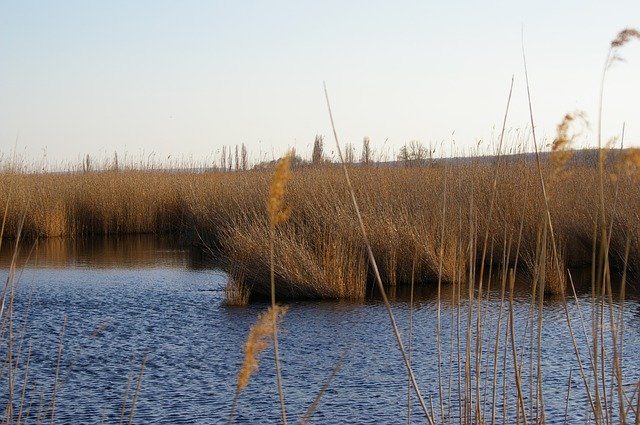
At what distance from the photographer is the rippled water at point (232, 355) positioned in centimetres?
513

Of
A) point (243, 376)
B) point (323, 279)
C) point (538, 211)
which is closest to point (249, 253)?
point (323, 279)

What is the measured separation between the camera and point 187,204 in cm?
1720

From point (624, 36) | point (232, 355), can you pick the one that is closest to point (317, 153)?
point (232, 355)

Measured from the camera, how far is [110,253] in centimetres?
1380

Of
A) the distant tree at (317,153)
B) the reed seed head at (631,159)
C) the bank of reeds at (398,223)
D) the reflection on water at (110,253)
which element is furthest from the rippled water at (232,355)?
the distant tree at (317,153)

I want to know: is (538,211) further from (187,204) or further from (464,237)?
(187,204)

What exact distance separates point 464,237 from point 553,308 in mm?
2324

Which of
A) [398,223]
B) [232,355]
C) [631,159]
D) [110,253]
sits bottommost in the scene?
[232,355]

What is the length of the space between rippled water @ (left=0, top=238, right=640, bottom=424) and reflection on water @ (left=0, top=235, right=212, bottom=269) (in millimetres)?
1958

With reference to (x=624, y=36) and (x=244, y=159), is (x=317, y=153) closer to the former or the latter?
(x=244, y=159)

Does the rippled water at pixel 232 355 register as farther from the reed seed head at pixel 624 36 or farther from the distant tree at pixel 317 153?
the distant tree at pixel 317 153

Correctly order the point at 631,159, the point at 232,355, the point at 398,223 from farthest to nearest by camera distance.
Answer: the point at 398,223 → the point at 232,355 → the point at 631,159

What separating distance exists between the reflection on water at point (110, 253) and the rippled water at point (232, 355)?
1.96 m

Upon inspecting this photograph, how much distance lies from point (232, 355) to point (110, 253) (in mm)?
7755
